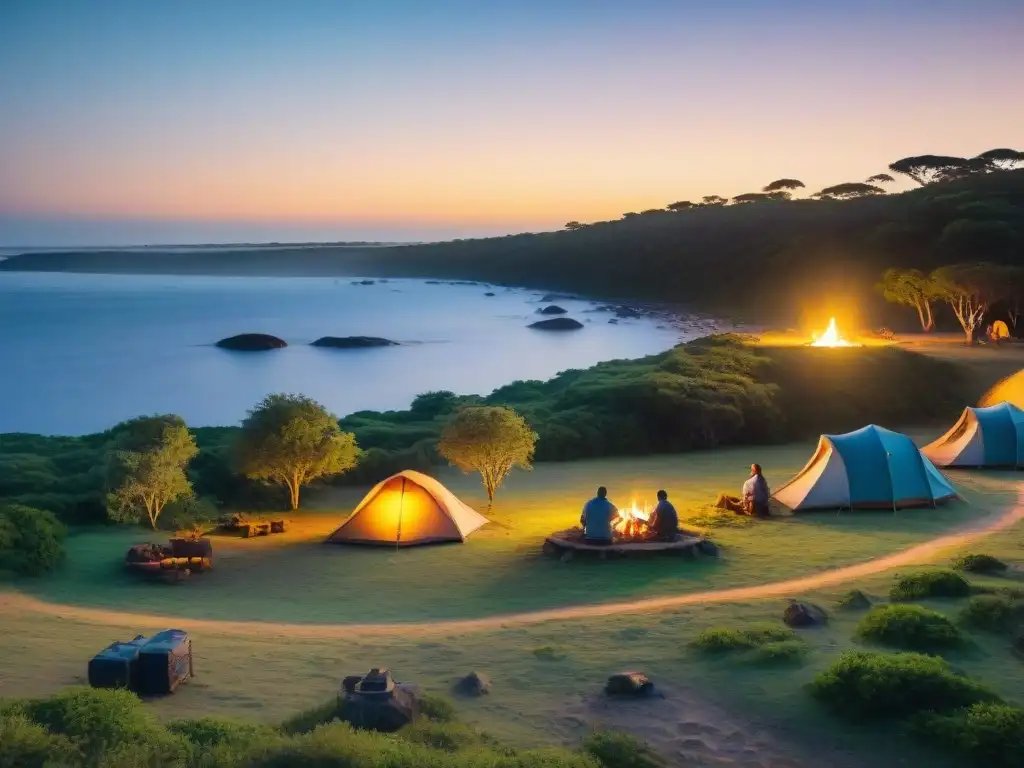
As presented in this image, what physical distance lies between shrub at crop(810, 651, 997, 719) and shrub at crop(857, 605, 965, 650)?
151 centimetres

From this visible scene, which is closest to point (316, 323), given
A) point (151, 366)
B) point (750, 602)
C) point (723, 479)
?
point (151, 366)

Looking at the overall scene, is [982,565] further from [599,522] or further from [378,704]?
[378,704]

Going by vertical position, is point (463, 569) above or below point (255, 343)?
below

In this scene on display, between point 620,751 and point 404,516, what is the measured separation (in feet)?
38.6

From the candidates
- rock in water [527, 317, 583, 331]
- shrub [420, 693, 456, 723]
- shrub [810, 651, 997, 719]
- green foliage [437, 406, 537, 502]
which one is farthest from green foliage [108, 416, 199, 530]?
rock in water [527, 317, 583, 331]

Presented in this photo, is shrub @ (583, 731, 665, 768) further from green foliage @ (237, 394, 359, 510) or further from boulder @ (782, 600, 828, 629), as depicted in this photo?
green foliage @ (237, 394, 359, 510)

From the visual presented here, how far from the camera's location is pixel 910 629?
1335 centimetres

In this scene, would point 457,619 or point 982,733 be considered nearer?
point 982,733

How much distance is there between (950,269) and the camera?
54.6 meters

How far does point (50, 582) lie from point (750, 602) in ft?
41.0

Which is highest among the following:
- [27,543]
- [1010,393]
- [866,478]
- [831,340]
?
[831,340]

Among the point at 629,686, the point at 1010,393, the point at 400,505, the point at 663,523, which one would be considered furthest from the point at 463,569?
the point at 1010,393

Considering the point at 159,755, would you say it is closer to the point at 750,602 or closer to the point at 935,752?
the point at 935,752

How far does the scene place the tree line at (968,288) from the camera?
173 ft
